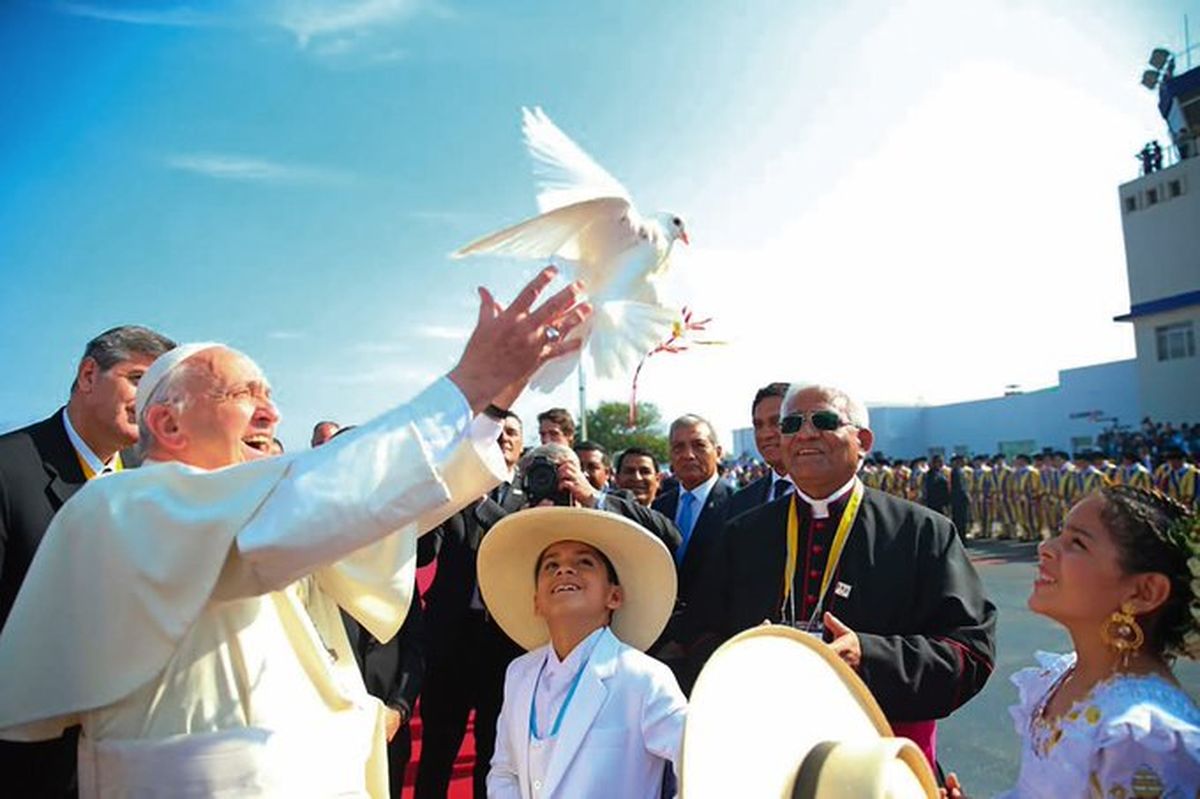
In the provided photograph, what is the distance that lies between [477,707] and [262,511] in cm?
278

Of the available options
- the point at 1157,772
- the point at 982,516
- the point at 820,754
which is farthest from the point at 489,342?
the point at 982,516

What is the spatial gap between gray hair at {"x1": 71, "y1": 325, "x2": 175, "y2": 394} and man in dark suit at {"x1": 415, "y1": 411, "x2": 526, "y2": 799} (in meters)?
1.55

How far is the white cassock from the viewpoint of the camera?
1562 millimetres

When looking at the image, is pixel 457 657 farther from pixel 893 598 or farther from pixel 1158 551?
pixel 1158 551

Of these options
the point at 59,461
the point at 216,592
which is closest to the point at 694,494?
the point at 59,461

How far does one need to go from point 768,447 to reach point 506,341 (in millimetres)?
3364

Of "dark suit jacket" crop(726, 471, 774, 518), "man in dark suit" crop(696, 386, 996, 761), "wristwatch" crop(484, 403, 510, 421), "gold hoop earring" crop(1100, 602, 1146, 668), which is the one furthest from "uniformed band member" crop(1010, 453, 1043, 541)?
"wristwatch" crop(484, 403, 510, 421)

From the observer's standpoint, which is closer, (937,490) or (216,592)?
(216,592)

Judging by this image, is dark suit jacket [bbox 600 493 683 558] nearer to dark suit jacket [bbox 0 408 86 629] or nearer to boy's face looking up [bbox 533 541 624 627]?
boy's face looking up [bbox 533 541 624 627]

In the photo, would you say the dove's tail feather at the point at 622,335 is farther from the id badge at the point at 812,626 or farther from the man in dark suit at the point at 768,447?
the man in dark suit at the point at 768,447

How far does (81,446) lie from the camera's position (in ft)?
9.23

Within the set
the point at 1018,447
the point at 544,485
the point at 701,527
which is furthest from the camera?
the point at 1018,447

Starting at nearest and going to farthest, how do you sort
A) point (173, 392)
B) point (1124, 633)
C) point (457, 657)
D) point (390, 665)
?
point (173, 392) < point (1124, 633) < point (390, 665) < point (457, 657)

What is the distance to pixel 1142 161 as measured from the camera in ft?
104
